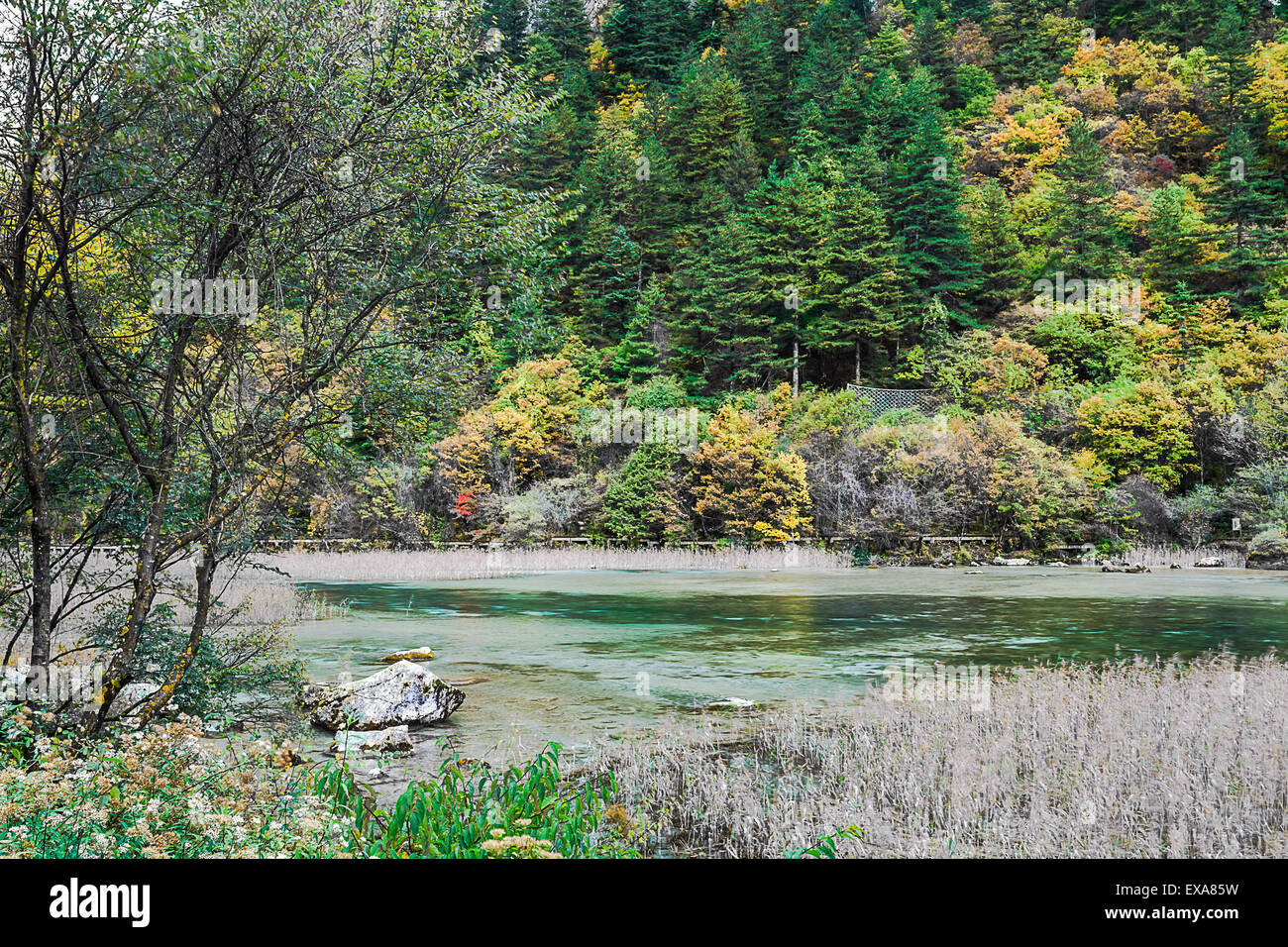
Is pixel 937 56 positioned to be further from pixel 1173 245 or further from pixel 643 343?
pixel 643 343

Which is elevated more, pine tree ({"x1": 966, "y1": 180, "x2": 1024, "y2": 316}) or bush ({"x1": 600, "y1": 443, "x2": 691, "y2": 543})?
pine tree ({"x1": 966, "y1": 180, "x2": 1024, "y2": 316})

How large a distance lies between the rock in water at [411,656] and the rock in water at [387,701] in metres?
3.10

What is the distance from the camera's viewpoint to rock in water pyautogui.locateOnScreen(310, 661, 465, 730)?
328 inches

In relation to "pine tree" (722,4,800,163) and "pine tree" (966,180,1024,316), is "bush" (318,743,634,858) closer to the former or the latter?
"pine tree" (966,180,1024,316)

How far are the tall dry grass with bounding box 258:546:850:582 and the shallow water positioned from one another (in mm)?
3578

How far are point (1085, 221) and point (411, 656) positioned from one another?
36.4 m

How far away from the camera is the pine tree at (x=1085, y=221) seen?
3706 centimetres

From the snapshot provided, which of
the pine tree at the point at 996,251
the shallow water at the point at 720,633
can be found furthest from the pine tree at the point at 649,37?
the shallow water at the point at 720,633

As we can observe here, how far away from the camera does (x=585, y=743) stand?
782 cm

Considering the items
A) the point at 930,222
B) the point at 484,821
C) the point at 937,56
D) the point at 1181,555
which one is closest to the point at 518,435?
the point at 930,222

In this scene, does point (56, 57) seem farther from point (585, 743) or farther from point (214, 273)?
point (585, 743)

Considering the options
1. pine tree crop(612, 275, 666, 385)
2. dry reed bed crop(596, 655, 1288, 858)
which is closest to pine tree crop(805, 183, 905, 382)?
pine tree crop(612, 275, 666, 385)

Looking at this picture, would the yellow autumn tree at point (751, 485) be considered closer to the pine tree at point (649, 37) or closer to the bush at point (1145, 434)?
the bush at point (1145, 434)

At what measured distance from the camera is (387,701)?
8.49 m
